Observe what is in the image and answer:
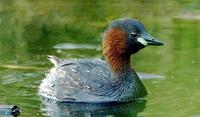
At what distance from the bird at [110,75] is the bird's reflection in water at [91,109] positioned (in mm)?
109

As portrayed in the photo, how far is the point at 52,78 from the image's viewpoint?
40.5 feet

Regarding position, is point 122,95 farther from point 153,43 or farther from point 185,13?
point 185,13

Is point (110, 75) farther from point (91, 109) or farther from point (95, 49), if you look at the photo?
point (95, 49)

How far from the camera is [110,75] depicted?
1209 centimetres

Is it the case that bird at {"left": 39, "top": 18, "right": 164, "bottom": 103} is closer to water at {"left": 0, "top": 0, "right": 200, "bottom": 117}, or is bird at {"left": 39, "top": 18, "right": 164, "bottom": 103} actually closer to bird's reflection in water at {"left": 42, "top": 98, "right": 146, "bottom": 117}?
bird's reflection in water at {"left": 42, "top": 98, "right": 146, "bottom": 117}

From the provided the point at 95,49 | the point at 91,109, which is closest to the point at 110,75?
the point at 91,109

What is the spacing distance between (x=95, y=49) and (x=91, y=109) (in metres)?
3.53

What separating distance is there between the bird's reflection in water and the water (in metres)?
0.01

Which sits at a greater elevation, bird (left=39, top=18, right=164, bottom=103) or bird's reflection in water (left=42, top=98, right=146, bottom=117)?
bird (left=39, top=18, right=164, bottom=103)

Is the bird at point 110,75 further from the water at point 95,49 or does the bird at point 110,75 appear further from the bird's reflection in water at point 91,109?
the water at point 95,49

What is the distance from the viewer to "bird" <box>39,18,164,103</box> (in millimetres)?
11781

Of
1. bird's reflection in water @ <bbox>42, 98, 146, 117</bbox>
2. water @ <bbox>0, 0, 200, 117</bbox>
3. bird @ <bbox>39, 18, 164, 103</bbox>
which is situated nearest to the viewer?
bird's reflection in water @ <bbox>42, 98, 146, 117</bbox>

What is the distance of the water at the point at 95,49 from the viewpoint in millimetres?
11328

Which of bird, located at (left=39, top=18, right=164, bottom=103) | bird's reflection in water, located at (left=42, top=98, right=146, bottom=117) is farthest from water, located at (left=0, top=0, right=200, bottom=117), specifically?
bird, located at (left=39, top=18, right=164, bottom=103)
